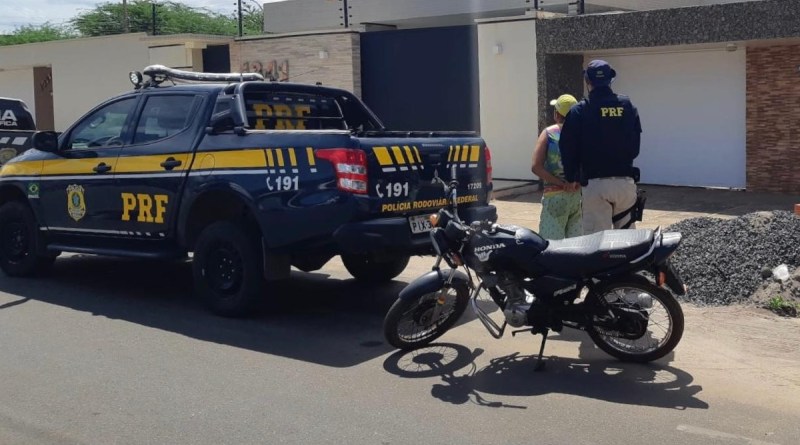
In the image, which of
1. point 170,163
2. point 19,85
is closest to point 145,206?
point 170,163

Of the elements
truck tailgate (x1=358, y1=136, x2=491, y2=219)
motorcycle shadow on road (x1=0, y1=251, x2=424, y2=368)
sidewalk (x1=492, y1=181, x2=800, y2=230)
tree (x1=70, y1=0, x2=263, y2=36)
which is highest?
tree (x1=70, y1=0, x2=263, y2=36)

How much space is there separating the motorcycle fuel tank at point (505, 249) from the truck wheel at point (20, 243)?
5071 mm

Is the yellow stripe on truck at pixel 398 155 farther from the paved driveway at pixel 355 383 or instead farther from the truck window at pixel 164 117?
the truck window at pixel 164 117

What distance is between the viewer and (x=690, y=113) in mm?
15523

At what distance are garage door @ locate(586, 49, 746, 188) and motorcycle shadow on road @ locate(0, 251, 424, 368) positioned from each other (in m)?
7.85

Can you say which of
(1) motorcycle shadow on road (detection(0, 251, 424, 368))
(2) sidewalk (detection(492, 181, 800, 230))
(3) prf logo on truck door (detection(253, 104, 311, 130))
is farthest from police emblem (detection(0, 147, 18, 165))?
(3) prf logo on truck door (detection(253, 104, 311, 130))

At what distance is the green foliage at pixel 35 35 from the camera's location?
4081 cm

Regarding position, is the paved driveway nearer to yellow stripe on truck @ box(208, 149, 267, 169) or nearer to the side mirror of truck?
yellow stripe on truck @ box(208, 149, 267, 169)

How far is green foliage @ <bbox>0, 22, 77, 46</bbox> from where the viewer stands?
134 feet

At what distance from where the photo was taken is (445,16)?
22.7 m

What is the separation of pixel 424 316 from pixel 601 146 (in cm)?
176

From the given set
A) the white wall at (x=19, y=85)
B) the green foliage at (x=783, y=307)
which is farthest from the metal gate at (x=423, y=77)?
the white wall at (x=19, y=85)

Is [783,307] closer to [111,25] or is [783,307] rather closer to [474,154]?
[474,154]

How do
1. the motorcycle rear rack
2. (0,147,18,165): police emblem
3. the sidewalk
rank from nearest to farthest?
the motorcycle rear rack → the sidewalk → (0,147,18,165): police emblem
